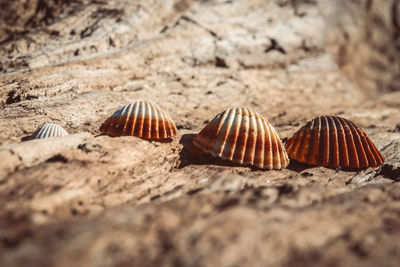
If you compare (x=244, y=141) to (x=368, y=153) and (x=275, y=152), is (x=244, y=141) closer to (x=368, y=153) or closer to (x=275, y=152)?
(x=275, y=152)

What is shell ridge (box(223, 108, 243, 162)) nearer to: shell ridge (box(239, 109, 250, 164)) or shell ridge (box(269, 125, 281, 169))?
shell ridge (box(239, 109, 250, 164))

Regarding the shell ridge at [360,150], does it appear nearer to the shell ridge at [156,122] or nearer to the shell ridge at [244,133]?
the shell ridge at [244,133]

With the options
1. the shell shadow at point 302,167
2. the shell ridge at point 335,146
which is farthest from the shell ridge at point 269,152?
the shell ridge at point 335,146

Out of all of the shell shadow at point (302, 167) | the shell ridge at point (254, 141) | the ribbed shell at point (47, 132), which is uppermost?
the ribbed shell at point (47, 132)

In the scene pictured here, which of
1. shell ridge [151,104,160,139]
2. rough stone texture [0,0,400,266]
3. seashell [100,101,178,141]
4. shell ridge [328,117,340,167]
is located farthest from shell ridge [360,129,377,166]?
shell ridge [151,104,160,139]

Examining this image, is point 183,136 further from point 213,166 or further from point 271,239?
point 271,239

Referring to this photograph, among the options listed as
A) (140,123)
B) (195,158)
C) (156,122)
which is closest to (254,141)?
(195,158)
